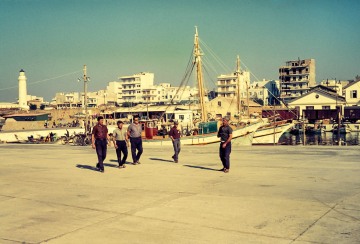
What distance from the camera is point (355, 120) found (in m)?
75.8

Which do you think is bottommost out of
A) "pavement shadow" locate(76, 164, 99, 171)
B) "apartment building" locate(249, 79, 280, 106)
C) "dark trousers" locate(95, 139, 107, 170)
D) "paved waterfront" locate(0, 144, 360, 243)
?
"paved waterfront" locate(0, 144, 360, 243)

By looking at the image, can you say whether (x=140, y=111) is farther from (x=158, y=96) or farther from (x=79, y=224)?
(x=79, y=224)

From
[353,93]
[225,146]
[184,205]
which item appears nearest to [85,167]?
[225,146]

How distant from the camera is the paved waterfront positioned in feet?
17.3

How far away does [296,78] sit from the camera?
115m

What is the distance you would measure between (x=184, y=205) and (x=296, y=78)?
115m

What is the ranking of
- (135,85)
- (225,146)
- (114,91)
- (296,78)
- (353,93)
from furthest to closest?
(114,91) → (135,85) → (296,78) → (353,93) → (225,146)

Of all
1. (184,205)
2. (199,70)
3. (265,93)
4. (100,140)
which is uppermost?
(265,93)

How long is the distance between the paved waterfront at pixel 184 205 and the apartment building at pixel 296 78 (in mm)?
107363

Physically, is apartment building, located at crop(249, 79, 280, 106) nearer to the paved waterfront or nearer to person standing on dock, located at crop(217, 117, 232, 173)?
person standing on dock, located at crop(217, 117, 232, 173)

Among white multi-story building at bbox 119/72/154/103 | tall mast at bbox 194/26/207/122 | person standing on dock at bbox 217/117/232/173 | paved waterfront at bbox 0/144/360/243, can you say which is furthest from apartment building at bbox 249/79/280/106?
paved waterfront at bbox 0/144/360/243

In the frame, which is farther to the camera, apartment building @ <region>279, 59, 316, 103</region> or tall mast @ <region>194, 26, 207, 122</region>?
apartment building @ <region>279, 59, 316, 103</region>

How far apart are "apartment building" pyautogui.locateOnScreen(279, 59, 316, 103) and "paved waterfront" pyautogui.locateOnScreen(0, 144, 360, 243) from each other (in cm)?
10736

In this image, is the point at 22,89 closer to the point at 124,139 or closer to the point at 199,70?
the point at 199,70
